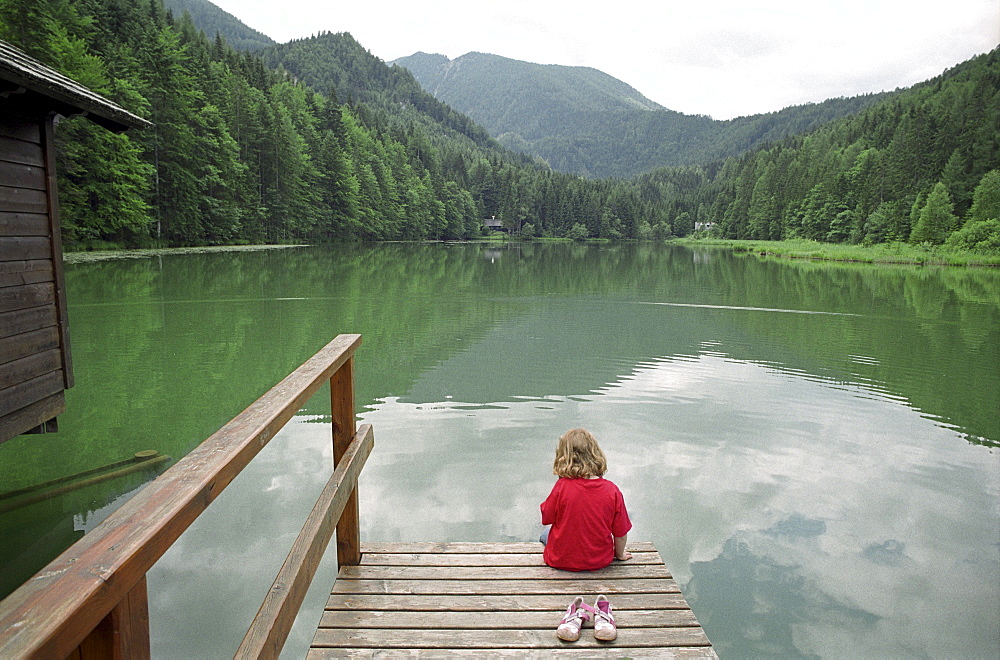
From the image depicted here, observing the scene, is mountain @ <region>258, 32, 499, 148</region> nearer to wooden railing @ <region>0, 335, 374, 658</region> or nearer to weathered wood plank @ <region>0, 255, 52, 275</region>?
weathered wood plank @ <region>0, 255, 52, 275</region>

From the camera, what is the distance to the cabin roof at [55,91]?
566 cm

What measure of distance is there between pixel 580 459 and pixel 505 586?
0.89 metres

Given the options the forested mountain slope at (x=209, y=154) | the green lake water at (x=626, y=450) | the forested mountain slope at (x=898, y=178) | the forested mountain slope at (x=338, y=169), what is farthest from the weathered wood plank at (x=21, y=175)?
the forested mountain slope at (x=898, y=178)

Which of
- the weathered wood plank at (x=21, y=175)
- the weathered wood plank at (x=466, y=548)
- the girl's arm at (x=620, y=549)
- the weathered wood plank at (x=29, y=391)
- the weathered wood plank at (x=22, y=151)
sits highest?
the weathered wood plank at (x=22, y=151)

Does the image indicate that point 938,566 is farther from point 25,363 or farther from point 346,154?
point 346,154

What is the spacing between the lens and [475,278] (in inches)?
1267

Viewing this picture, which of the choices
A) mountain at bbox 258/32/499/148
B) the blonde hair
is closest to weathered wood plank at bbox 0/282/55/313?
the blonde hair

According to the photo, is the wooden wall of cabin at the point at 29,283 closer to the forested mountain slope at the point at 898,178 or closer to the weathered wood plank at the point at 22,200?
the weathered wood plank at the point at 22,200

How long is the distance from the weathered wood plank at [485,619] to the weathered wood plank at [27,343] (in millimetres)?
4431

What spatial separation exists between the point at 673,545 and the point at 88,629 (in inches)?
215

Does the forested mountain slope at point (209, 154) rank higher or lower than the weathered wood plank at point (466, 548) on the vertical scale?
higher

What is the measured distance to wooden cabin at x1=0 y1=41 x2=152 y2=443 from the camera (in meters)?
5.93

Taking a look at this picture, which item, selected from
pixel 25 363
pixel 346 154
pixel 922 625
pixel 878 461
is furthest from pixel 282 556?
pixel 346 154

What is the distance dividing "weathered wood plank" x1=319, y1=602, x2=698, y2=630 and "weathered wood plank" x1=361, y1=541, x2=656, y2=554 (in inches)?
33.3
